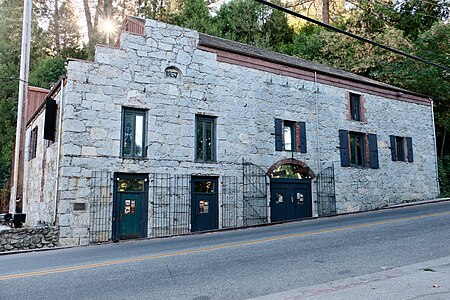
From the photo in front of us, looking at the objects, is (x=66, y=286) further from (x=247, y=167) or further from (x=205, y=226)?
(x=247, y=167)

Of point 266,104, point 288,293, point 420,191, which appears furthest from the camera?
point 420,191

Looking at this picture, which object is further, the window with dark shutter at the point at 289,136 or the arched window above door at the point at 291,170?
A: the window with dark shutter at the point at 289,136

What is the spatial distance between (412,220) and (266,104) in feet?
24.1

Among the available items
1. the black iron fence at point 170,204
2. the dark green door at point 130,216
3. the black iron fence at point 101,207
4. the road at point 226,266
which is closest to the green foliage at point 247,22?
the black iron fence at point 170,204

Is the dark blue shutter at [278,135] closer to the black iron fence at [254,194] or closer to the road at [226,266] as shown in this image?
the black iron fence at [254,194]

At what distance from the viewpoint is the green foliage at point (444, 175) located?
2228cm

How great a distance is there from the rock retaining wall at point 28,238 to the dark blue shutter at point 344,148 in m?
12.5

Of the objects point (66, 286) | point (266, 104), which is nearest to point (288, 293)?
point (66, 286)

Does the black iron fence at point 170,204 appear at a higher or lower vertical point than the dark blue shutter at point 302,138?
lower

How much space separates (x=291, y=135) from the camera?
1688 cm

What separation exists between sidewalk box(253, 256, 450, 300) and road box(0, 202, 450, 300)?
→ 287 millimetres

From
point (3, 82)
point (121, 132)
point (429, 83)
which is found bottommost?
point (121, 132)

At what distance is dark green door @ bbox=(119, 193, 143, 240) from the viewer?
12586mm

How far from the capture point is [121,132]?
13.1 metres
